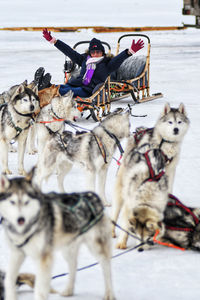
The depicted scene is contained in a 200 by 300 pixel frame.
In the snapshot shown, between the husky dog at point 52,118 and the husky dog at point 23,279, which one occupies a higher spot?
the husky dog at point 52,118

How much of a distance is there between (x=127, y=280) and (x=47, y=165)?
5.15ft

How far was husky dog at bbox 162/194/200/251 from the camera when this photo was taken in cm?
308

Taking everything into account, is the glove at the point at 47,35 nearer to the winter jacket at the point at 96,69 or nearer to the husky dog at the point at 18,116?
the winter jacket at the point at 96,69

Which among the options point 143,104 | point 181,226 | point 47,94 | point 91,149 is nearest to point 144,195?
point 181,226

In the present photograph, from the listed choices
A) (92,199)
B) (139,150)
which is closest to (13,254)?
(92,199)

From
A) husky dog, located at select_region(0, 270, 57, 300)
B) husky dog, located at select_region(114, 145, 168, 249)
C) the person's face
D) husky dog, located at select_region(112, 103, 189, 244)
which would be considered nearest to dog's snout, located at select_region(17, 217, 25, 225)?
husky dog, located at select_region(0, 270, 57, 300)

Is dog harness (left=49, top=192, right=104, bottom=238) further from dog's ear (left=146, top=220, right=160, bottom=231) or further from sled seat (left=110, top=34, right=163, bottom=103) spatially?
sled seat (left=110, top=34, right=163, bottom=103)

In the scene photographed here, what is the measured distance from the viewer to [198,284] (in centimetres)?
275

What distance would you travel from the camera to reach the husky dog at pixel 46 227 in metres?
2.01

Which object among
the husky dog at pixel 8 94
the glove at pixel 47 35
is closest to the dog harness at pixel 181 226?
the husky dog at pixel 8 94

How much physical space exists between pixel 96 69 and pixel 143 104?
1.86 metres

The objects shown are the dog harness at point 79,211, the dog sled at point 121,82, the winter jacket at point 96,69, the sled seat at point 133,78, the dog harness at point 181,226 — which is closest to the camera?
the dog harness at point 79,211
